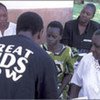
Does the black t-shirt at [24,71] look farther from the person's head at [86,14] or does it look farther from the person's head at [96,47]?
the person's head at [86,14]

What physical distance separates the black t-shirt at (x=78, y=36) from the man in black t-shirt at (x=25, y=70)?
2843 mm

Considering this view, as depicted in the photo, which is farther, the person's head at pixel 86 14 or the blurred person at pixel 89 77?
the person's head at pixel 86 14

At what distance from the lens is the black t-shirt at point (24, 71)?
250cm

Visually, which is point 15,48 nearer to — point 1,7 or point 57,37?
point 57,37

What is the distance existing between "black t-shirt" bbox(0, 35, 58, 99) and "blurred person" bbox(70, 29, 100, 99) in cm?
102

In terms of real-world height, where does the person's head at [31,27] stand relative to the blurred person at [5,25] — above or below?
above

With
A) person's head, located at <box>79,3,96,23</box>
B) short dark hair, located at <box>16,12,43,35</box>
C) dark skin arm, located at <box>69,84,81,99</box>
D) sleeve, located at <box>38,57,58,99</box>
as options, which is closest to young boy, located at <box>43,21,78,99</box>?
dark skin arm, located at <box>69,84,81,99</box>

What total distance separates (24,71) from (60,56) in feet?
5.95

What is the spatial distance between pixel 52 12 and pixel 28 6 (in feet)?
1.80

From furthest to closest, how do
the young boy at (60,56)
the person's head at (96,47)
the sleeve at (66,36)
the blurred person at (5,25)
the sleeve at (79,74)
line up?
the sleeve at (66,36), the blurred person at (5,25), the young boy at (60,56), the sleeve at (79,74), the person's head at (96,47)

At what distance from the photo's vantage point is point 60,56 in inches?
170

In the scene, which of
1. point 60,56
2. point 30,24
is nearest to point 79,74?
point 60,56

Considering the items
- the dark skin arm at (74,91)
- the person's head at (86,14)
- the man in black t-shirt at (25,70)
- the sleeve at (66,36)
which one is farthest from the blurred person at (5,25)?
the man in black t-shirt at (25,70)

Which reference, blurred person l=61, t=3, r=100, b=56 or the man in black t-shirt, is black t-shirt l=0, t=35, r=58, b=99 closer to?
the man in black t-shirt
